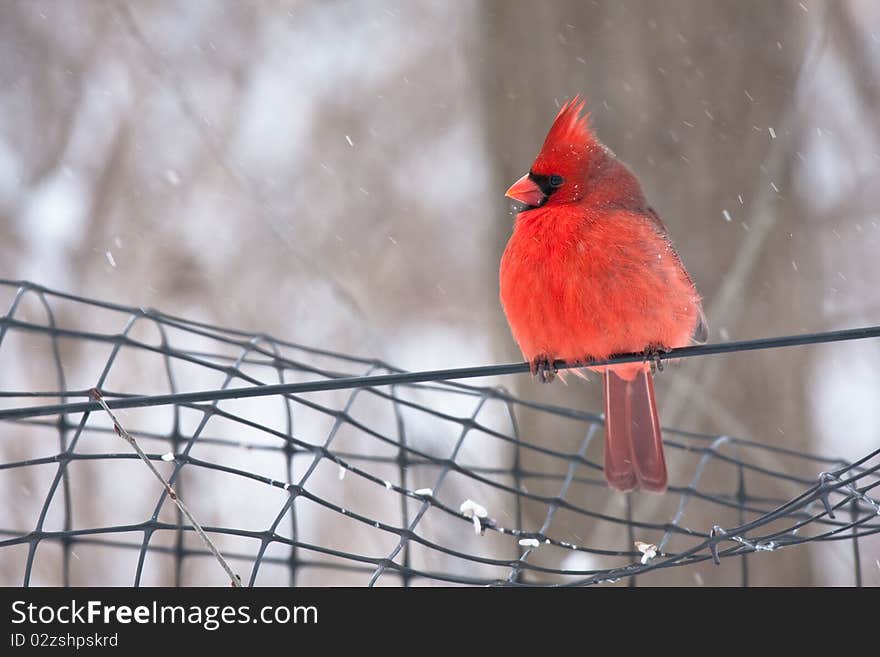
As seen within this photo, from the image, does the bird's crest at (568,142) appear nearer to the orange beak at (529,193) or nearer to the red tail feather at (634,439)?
the orange beak at (529,193)

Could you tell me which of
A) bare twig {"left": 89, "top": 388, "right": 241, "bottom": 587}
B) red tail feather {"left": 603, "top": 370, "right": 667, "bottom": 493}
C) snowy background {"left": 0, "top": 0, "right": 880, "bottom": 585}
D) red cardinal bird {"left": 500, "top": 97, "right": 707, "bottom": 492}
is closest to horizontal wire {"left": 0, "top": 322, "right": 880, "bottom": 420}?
bare twig {"left": 89, "top": 388, "right": 241, "bottom": 587}

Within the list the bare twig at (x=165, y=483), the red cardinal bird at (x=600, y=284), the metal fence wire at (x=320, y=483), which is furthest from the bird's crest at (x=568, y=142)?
the bare twig at (x=165, y=483)

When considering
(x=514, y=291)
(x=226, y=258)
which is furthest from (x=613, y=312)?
(x=226, y=258)

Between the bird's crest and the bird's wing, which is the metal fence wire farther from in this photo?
the bird's crest

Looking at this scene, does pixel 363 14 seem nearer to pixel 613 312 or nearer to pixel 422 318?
pixel 422 318

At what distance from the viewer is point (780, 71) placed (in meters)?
3.51

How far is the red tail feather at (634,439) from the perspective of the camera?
9.34ft

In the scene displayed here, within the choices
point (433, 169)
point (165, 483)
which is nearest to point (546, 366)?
point (165, 483)

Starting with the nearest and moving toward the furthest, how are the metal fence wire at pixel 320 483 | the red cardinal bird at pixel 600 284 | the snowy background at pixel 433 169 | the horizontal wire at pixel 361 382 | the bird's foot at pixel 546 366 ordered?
the horizontal wire at pixel 361 382
the red cardinal bird at pixel 600 284
the bird's foot at pixel 546 366
the metal fence wire at pixel 320 483
the snowy background at pixel 433 169

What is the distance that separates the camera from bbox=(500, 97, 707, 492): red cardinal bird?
102 inches

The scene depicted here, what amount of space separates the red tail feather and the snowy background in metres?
0.60

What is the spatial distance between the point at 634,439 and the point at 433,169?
116 inches

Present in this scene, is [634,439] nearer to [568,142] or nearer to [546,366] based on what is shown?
[546,366]
